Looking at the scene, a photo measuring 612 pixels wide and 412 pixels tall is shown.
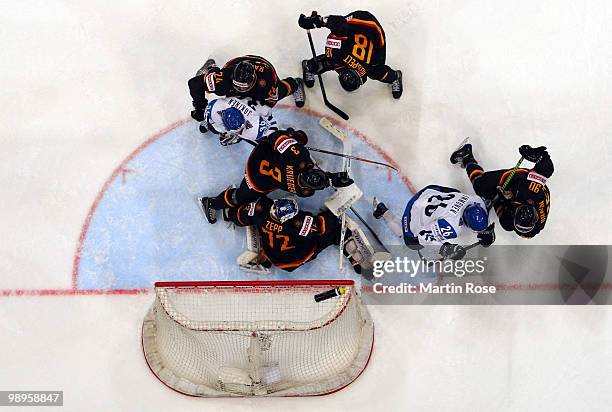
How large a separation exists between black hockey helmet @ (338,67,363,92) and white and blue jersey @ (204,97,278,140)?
2.34 ft

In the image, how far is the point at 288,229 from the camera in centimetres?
510

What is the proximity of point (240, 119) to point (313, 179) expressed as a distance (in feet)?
2.59

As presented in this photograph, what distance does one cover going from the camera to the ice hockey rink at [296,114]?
5.82 meters

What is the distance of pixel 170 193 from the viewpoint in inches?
231

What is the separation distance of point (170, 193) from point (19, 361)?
2.14 m

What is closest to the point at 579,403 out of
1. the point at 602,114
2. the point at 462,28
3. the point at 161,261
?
the point at 602,114

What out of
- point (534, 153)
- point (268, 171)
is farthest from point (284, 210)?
point (534, 153)

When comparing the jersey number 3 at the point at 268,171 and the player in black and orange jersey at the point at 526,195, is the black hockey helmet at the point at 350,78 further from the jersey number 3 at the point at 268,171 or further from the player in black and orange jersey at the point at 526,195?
the player in black and orange jersey at the point at 526,195

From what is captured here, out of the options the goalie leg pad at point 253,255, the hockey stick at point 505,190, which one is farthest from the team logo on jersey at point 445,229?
the goalie leg pad at point 253,255

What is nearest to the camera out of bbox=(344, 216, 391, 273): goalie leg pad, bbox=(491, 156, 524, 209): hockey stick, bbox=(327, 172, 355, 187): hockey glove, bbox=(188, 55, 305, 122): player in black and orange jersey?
bbox=(188, 55, 305, 122): player in black and orange jersey

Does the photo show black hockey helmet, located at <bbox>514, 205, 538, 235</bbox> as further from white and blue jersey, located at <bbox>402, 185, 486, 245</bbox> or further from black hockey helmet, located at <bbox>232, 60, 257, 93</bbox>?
black hockey helmet, located at <bbox>232, 60, 257, 93</bbox>

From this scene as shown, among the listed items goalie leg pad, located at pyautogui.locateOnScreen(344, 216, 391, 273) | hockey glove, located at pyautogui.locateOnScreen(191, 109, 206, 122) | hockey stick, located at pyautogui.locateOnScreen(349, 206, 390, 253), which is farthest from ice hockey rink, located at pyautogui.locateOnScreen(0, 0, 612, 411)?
goalie leg pad, located at pyautogui.locateOnScreen(344, 216, 391, 273)

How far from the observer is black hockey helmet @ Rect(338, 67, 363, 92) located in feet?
17.0

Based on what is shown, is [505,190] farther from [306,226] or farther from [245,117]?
[245,117]
